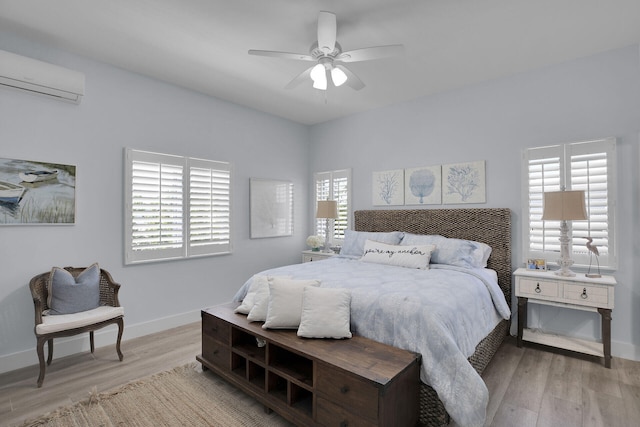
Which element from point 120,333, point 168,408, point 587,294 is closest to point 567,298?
point 587,294

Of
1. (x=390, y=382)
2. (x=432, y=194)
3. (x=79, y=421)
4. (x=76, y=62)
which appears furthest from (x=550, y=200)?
(x=76, y=62)

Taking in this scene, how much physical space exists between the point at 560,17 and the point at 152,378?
4280 millimetres

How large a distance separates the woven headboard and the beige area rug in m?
2.73

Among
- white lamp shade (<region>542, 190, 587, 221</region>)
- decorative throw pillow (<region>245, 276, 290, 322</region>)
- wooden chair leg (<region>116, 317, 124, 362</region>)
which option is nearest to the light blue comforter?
decorative throw pillow (<region>245, 276, 290, 322</region>)

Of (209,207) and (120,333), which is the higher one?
(209,207)

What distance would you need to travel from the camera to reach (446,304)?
6.98ft

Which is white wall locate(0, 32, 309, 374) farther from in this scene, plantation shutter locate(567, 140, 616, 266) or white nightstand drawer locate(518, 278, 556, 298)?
plantation shutter locate(567, 140, 616, 266)

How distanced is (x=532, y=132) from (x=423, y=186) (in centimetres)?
130

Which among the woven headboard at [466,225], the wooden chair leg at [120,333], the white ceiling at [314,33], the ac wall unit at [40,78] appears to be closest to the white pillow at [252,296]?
the wooden chair leg at [120,333]

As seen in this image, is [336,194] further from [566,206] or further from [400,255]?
[566,206]

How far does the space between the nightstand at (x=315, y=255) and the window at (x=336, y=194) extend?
16.9 inches

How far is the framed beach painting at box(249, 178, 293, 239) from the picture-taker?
4645 mm

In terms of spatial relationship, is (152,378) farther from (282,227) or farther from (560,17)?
(560,17)

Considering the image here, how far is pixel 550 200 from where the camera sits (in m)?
2.95
